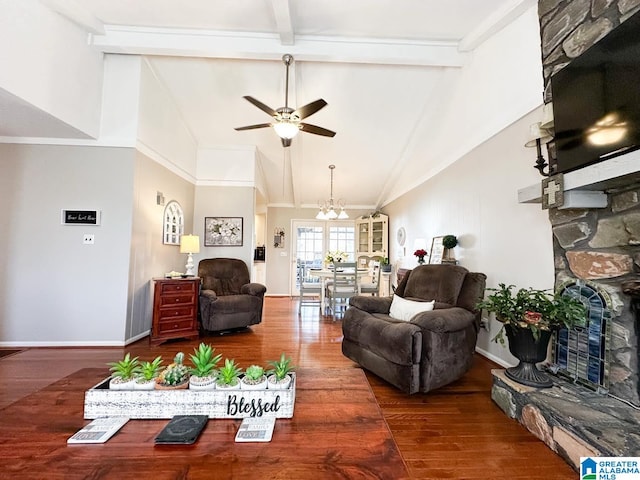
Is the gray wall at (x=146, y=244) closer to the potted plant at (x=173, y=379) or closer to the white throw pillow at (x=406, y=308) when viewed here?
the potted plant at (x=173, y=379)

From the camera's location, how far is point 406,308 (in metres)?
2.80

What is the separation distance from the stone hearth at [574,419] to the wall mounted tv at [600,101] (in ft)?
4.48

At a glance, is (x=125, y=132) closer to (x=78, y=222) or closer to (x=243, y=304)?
(x=78, y=222)

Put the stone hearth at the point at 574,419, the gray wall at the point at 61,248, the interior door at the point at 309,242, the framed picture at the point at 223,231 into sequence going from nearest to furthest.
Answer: the stone hearth at the point at 574,419 < the gray wall at the point at 61,248 < the framed picture at the point at 223,231 < the interior door at the point at 309,242

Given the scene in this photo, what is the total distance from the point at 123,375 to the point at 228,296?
10.5 feet

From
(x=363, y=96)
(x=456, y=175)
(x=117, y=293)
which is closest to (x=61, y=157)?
(x=117, y=293)

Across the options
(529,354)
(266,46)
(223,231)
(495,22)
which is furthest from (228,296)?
(495,22)

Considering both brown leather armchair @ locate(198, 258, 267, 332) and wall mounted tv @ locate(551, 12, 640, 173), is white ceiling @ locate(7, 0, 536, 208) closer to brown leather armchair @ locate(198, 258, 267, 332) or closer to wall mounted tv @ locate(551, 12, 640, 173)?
wall mounted tv @ locate(551, 12, 640, 173)

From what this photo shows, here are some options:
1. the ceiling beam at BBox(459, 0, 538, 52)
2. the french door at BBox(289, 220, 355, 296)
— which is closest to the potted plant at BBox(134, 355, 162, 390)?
the ceiling beam at BBox(459, 0, 538, 52)

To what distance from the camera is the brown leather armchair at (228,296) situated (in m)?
3.94

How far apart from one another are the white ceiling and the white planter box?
301 cm

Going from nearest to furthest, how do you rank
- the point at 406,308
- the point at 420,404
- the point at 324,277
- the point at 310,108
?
the point at 420,404
the point at 406,308
the point at 310,108
the point at 324,277

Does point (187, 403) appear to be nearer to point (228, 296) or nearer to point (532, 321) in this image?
point (532, 321)

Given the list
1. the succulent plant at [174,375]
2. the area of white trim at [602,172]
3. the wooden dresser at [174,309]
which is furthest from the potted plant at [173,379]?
the wooden dresser at [174,309]
